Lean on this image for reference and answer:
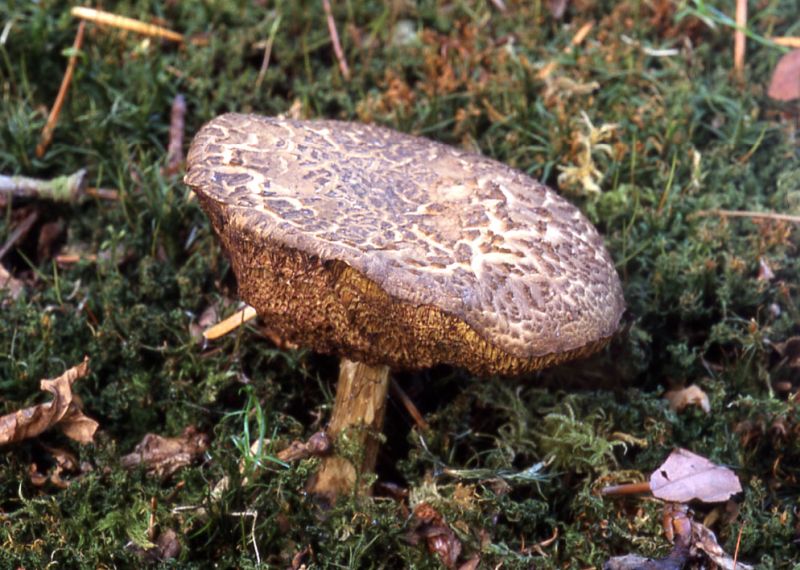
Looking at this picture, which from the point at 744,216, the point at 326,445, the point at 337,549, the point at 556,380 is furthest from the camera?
the point at 744,216

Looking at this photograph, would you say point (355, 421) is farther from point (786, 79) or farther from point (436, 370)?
point (786, 79)

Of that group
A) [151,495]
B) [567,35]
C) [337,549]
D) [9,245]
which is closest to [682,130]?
[567,35]

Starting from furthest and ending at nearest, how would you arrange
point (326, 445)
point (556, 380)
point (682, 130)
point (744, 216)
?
point (682, 130), point (744, 216), point (556, 380), point (326, 445)

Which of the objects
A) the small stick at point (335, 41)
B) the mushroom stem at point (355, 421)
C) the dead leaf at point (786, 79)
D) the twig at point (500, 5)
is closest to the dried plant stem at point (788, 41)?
the dead leaf at point (786, 79)

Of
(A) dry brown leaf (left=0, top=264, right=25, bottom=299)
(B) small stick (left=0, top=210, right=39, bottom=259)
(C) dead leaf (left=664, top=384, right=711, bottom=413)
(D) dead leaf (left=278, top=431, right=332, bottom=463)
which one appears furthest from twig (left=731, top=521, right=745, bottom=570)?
(B) small stick (left=0, top=210, right=39, bottom=259)

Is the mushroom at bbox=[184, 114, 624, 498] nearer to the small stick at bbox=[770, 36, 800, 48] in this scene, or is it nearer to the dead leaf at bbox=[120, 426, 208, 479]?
the dead leaf at bbox=[120, 426, 208, 479]

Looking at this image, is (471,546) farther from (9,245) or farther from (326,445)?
(9,245)

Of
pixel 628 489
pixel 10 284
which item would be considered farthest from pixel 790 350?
pixel 10 284
